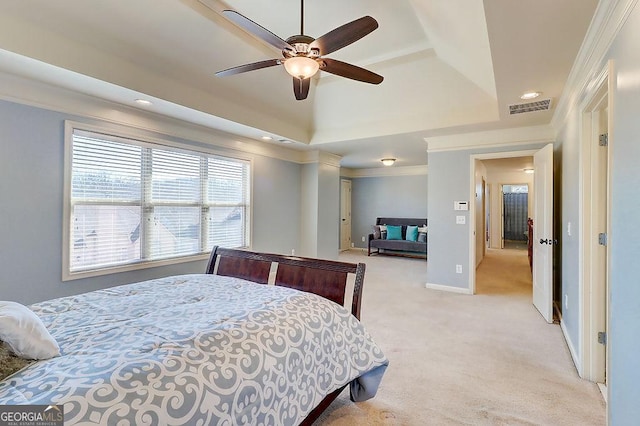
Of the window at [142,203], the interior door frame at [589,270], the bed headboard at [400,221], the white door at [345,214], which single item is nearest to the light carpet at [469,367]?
the interior door frame at [589,270]

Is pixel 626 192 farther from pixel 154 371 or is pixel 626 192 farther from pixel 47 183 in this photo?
pixel 47 183

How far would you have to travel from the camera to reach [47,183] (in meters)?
2.79

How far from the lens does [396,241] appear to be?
7.65 metres

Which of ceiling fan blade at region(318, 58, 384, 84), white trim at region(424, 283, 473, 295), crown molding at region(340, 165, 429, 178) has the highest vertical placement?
crown molding at region(340, 165, 429, 178)

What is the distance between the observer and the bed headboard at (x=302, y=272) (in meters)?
1.99

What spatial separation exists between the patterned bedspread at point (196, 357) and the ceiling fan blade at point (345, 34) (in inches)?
63.7

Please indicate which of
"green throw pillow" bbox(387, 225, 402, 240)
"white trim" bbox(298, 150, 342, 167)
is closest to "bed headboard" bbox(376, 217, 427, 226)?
"green throw pillow" bbox(387, 225, 402, 240)

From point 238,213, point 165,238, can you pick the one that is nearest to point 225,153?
point 238,213

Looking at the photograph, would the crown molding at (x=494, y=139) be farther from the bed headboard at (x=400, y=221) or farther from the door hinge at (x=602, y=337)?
the bed headboard at (x=400, y=221)

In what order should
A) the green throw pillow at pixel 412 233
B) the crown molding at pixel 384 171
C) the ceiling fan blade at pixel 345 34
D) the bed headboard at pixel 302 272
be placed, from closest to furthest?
the ceiling fan blade at pixel 345 34
the bed headboard at pixel 302 272
the green throw pillow at pixel 412 233
the crown molding at pixel 384 171

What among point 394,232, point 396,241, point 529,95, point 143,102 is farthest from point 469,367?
point 394,232

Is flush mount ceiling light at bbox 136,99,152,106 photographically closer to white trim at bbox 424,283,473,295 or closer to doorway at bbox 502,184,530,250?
white trim at bbox 424,283,473,295

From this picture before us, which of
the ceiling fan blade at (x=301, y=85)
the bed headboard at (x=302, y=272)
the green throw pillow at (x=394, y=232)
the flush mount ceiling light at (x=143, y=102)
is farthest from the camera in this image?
the green throw pillow at (x=394, y=232)

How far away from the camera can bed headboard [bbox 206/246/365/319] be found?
1985mm
